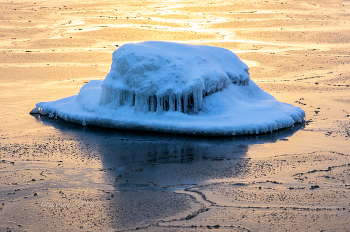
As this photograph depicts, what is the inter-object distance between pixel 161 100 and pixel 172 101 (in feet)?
0.88

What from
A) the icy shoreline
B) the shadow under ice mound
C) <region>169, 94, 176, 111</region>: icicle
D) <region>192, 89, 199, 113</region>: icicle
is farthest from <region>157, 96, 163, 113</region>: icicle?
<region>192, 89, 199, 113</region>: icicle

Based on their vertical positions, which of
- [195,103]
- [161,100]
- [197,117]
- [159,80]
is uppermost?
[159,80]

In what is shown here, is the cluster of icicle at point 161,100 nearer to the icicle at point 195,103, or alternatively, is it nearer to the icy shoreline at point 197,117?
the icicle at point 195,103

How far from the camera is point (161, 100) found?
11.8 meters

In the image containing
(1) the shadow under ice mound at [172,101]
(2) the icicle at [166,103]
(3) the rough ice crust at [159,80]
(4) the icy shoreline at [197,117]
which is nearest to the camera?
(4) the icy shoreline at [197,117]

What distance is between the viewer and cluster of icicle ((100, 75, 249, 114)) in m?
11.8

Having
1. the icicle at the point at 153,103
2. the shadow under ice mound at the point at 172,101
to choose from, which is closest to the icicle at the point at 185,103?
the shadow under ice mound at the point at 172,101

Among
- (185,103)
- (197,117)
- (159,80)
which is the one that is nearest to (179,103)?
(185,103)

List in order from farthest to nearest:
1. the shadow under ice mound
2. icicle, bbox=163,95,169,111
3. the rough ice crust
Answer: icicle, bbox=163,95,169,111 < the rough ice crust < the shadow under ice mound

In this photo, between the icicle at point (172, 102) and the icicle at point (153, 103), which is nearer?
the icicle at point (172, 102)

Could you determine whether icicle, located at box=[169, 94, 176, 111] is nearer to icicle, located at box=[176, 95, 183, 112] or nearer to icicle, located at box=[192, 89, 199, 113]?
icicle, located at box=[176, 95, 183, 112]

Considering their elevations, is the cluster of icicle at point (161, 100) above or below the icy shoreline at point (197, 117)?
above

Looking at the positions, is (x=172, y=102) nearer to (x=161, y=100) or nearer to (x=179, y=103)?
(x=179, y=103)

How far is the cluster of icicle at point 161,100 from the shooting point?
38.6ft
